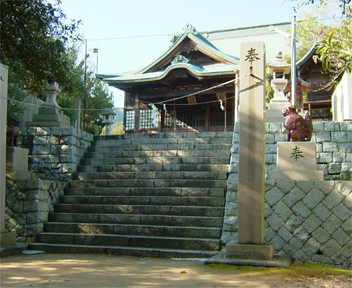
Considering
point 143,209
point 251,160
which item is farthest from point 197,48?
point 251,160

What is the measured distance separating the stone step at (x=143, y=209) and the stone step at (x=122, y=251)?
1.07 metres

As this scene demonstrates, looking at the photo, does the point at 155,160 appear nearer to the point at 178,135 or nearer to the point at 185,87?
the point at 178,135

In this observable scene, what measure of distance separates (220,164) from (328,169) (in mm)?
2430

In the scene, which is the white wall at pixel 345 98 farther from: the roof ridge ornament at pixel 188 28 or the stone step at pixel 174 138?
the roof ridge ornament at pixel 188 28

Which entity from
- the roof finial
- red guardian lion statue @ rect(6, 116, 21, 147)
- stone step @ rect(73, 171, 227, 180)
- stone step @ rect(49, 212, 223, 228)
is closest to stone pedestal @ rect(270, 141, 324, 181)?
stone step @ rect(49, 212, 223, 228)

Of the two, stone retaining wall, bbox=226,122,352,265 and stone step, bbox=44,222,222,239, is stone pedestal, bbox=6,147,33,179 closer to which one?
stone step, bbox=44,222,222,239

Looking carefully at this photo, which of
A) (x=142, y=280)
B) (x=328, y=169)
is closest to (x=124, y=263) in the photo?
(x=142, y=280)

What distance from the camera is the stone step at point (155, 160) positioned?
31.4 feet

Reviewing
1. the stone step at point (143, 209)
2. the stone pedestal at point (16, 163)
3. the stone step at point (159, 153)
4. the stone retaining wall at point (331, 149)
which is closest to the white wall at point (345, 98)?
the stone retaining wall at point (331, 149)

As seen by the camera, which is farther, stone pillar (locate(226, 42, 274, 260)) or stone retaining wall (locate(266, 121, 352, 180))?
stone retaining wall (locate(266, 121, 352, 180))

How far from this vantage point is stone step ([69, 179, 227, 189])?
863 centimetres

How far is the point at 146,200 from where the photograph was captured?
8492 millimetres

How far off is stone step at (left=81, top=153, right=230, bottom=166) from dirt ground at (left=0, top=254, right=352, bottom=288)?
3.48m

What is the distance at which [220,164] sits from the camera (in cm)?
934
